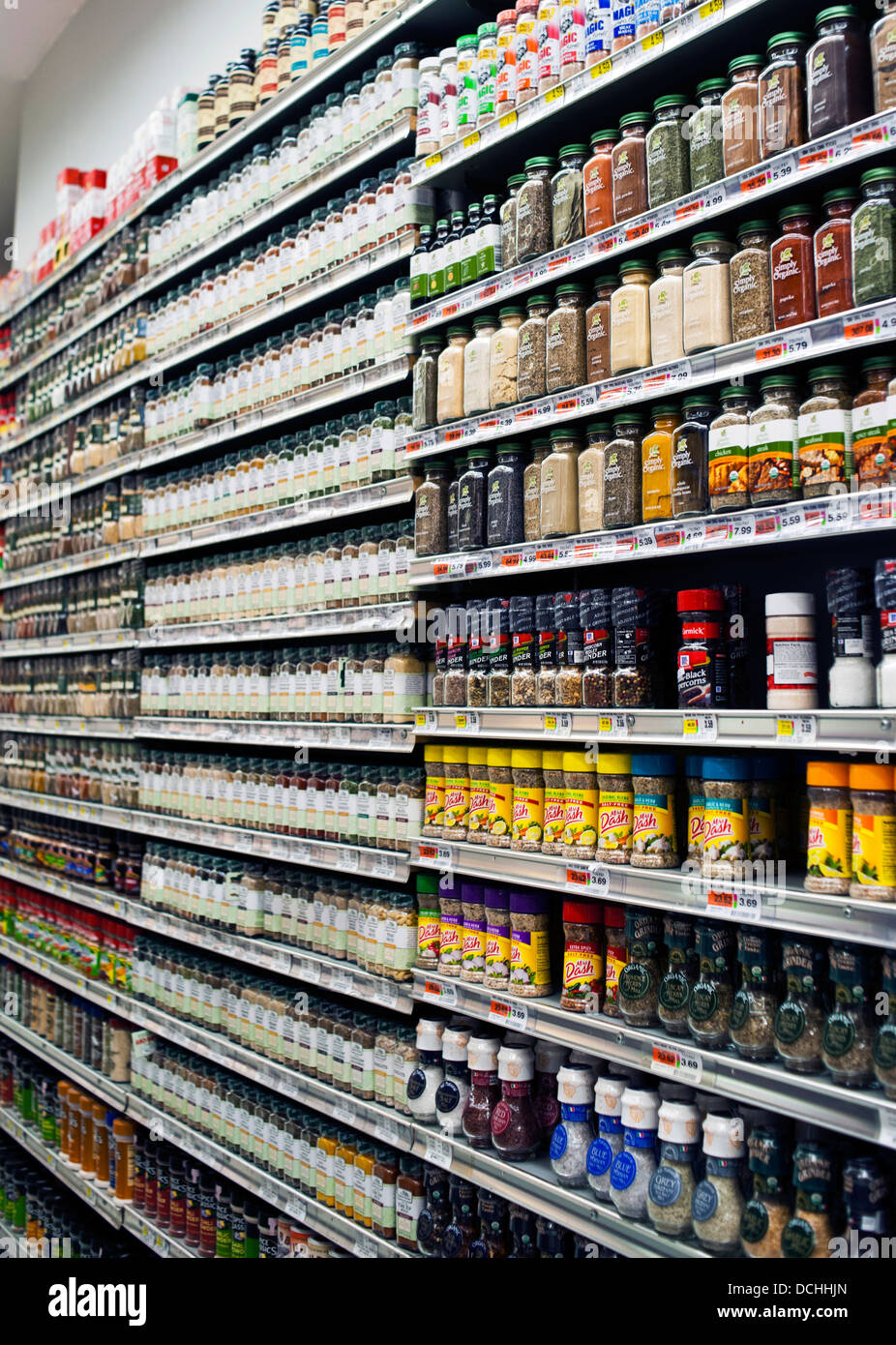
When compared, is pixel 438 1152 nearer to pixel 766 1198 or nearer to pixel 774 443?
pixel 766 1198

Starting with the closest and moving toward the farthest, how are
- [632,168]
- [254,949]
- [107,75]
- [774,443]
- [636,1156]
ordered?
[774,443]
[636,1156]
[632,168]
[254,949]
[107,75]

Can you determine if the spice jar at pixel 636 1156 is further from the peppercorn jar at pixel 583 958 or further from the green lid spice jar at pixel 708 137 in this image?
the green lid spice jar at pixel 708 137

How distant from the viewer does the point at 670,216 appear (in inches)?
85.7

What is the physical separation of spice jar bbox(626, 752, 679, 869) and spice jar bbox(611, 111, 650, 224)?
44.4 inches

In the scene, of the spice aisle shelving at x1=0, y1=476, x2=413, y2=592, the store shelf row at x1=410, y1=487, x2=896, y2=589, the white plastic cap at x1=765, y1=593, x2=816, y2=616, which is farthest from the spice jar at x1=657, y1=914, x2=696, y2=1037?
the spice aisle shelving at x1=0, y1=476, x2=413, y2=592

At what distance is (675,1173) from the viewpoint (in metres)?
2.08

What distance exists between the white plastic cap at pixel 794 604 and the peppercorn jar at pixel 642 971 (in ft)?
2.22

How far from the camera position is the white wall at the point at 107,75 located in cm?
496

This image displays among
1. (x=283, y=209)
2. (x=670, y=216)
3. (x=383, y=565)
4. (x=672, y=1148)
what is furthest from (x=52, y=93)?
(x=672, y=1148)

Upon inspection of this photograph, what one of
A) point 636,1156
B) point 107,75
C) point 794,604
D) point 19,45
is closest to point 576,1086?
point 636,1156

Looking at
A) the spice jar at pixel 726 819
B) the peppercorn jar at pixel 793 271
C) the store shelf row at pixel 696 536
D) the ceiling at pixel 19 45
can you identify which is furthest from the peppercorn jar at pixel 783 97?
the ceiling at pixel 19 45

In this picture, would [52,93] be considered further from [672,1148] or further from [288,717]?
[672,1148]

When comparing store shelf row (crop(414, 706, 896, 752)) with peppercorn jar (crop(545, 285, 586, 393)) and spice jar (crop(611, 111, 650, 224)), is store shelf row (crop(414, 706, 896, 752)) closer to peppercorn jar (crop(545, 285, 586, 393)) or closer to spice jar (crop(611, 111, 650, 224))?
peppercorn jar (crop(545, 285, 586, 393))

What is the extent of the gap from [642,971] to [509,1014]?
16.4 inches
